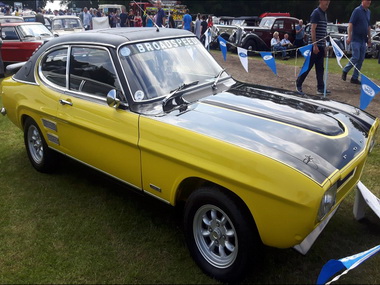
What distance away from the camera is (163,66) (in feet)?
11.2

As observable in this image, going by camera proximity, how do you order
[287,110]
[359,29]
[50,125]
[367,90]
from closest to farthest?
[287,110] < [50,125] < [367,90] < [359,29]

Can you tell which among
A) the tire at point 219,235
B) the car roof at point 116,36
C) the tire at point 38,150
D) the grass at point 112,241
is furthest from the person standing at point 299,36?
the tire at point 219,235

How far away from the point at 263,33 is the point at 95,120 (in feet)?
50.8

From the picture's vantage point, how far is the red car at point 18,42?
10961 mm

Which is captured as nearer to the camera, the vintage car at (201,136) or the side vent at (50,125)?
the vintage car at (201,136)

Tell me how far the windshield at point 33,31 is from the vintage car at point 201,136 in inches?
314

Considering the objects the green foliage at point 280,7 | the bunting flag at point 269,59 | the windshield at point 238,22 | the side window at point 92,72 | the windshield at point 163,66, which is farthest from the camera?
the green foliage at point 280,7

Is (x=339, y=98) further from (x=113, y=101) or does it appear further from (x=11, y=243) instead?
(x=11, y=243)

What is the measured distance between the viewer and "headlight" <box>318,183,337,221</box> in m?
2.20

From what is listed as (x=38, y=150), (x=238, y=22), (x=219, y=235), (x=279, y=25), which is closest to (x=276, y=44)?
(x=279, y=25)

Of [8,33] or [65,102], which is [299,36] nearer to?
[8,33]

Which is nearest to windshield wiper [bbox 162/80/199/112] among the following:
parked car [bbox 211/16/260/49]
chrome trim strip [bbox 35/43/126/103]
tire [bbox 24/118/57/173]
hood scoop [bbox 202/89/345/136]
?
hood scoop [bbox 202/89/345/136]

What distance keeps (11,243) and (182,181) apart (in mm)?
1749

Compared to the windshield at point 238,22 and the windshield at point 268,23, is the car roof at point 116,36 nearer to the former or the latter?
the windshield at point 268,23
